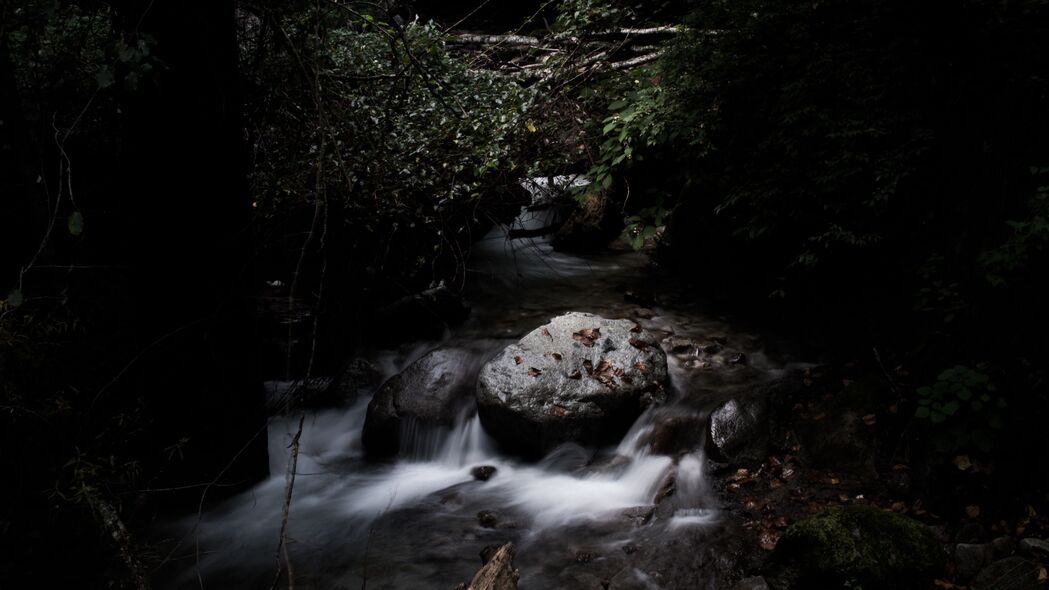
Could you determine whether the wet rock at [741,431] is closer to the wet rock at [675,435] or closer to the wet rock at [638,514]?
the wet rock at [675,435]

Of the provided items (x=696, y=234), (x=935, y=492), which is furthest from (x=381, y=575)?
(x=696, y=234)

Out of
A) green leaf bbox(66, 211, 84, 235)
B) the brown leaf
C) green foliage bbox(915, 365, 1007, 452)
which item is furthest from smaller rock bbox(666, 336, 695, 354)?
green leaf bbox(66, 211, 84, 235)

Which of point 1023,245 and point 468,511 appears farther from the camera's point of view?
point 468,511

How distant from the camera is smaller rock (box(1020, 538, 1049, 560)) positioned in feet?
11.7

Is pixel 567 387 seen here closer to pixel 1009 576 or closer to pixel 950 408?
pixel 950 408

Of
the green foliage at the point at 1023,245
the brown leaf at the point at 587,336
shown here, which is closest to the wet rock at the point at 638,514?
the brown leaf at the point at 587,336

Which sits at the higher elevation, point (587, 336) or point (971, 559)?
point (587, 336)

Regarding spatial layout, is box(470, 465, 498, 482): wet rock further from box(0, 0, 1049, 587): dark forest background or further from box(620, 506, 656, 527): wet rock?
box(0, 0, 1049, 587): dark forest background

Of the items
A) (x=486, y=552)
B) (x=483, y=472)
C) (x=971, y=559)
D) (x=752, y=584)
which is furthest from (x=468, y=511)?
(x=971, y=559)

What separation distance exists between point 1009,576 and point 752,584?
4.36ft

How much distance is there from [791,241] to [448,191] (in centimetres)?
365

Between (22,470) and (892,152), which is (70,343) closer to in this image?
(22,470)

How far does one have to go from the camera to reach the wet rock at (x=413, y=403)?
6.33 metres

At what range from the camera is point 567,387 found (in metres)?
5.87
